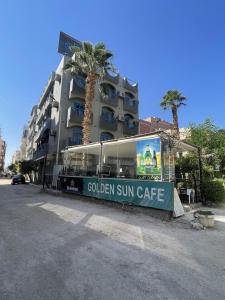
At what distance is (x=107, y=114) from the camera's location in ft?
99.0

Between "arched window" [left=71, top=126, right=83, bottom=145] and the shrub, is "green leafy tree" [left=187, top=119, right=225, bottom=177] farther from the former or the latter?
"arched window" [left=71, top=126, right=83, bottom=145]

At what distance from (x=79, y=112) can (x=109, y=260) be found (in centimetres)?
2347

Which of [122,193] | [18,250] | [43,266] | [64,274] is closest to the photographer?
[64,274]

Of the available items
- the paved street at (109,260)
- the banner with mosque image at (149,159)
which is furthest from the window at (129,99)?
the paved street at (109,260)

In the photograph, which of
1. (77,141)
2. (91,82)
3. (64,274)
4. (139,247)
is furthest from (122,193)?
(77,141)

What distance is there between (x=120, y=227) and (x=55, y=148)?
1961 cm

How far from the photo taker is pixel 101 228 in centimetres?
725

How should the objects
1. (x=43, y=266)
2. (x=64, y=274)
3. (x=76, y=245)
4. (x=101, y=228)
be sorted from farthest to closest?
1. (x=101, y=228)
2. (x=76, y=245)
3. (x=43, y=266)
4. (x=64, y=274)

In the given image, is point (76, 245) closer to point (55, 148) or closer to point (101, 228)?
point (101, 228)

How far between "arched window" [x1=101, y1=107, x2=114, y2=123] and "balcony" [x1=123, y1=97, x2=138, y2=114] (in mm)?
2611

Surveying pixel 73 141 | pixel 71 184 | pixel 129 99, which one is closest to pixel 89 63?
pixel 73 141

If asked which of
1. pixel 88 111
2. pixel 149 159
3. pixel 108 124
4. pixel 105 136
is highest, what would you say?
pixel 108 124

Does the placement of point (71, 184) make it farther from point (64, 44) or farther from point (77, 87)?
point (64, 44)

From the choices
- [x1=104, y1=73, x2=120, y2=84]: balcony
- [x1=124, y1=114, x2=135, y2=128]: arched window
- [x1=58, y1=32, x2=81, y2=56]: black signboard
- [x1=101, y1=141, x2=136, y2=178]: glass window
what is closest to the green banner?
[x1=101, y1=141, x2=136, y2=178]: glass window
